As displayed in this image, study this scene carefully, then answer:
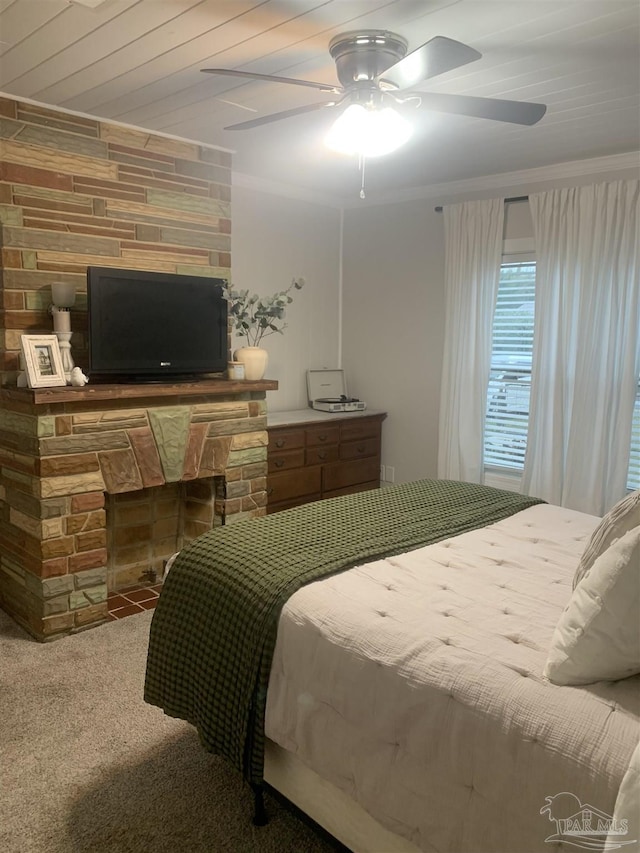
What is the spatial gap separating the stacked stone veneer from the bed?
1.13 m

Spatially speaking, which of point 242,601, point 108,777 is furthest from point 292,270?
point 108,777

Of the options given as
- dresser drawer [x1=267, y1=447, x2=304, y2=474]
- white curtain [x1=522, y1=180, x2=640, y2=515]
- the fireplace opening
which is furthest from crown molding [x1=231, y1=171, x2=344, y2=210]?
the fireplace opening

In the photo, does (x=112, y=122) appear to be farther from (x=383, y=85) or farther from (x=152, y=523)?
(x=152, y=523)

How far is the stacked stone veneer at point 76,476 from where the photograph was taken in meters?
2.91

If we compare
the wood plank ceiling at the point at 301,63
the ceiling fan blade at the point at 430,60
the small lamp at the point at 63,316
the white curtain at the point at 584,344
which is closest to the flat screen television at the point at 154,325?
the small lamp at the point at 63,316

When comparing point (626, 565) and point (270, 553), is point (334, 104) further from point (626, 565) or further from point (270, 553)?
point (626, 565)

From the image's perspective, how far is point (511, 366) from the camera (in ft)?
14.2

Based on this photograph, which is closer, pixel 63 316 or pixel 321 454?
pixel 63 316

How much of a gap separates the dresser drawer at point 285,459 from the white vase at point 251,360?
2.11 feet

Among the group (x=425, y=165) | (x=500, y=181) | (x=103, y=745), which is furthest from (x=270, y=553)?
(x=500, y=181)

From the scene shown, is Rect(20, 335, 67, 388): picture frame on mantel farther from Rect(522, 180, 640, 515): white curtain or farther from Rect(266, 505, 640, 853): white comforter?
Rect(522, 180, 640, 515): white curtain

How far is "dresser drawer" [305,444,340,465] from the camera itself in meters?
4.48

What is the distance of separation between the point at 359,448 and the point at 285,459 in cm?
78

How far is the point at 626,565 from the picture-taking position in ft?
4.25
